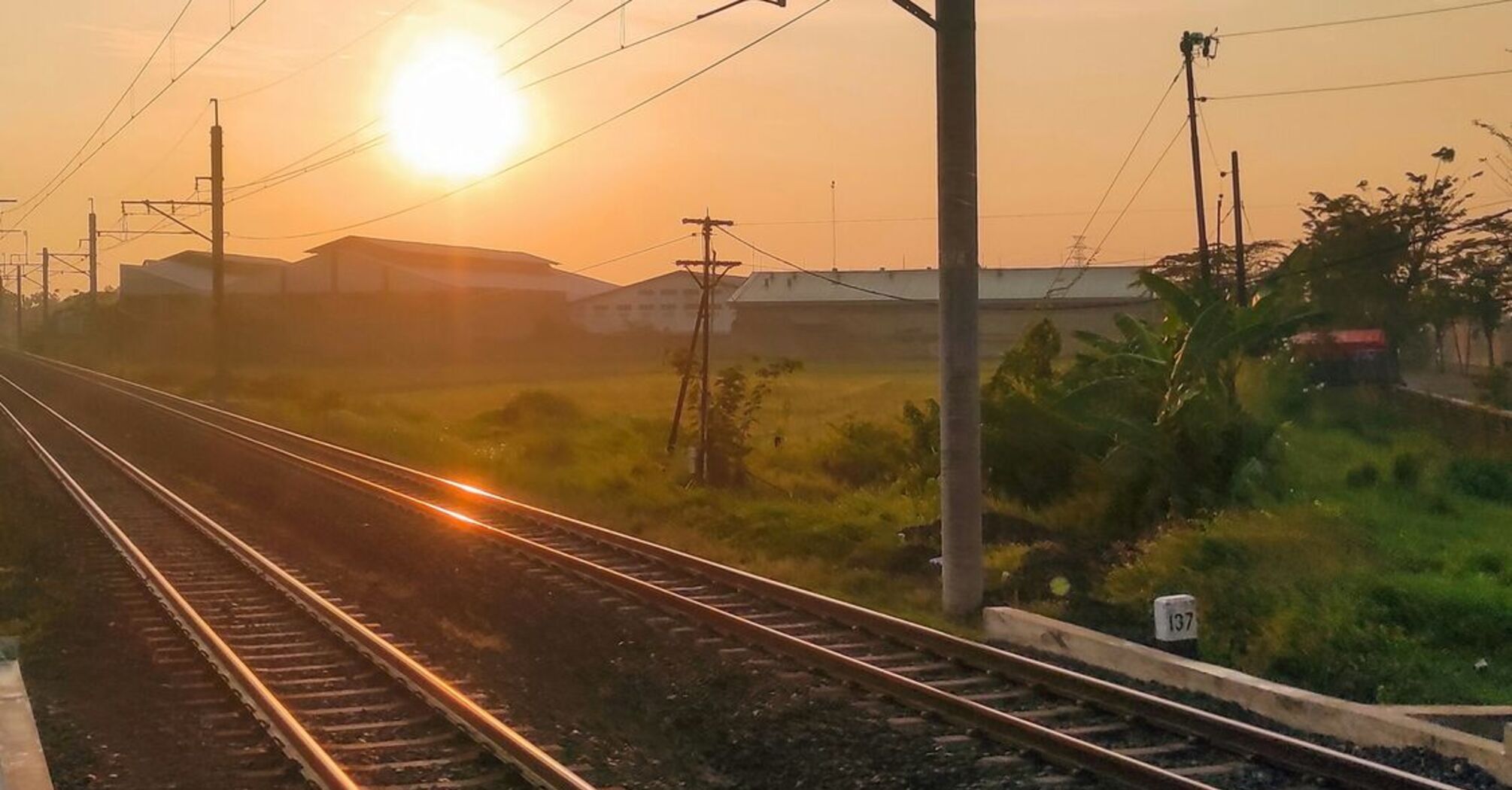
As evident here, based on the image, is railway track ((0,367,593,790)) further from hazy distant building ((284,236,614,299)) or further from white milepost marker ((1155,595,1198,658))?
hazy distant building ((284,236,614,299))

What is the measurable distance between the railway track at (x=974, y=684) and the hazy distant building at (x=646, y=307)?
84.2 meters

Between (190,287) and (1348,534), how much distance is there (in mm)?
117745

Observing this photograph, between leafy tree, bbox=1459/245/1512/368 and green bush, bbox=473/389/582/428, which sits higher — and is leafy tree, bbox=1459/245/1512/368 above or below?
above

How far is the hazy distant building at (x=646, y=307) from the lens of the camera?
104m

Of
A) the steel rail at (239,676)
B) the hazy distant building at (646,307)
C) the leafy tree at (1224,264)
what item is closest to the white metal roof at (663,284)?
the hazy distant building at (646,307)

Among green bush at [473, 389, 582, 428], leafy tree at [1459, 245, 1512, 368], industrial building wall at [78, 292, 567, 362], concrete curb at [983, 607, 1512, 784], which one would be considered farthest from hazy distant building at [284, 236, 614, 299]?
concrete curb at [983, 607, 1512, 784]

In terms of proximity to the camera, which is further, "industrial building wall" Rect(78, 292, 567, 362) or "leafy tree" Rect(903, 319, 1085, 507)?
"industrial building wall" Rect(78, 292, 567, 362)

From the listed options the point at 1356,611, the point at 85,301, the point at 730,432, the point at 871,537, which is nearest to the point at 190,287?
the point at 85,301

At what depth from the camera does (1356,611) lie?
1424 cm

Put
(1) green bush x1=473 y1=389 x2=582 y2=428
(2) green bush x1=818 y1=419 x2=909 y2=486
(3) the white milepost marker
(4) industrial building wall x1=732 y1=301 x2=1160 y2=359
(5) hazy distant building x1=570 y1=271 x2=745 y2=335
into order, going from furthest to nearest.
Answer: (5) hazy distant building x1=570 y1=271 x2=745 y2=335 → (4) industrial building wall x1=732 y1=301 x2=1160 y2=359 → (1) green bush x1=473 y1=389 x2=582 y2=428 → (2) green bush x1=818 y1=419 x2=909 y2=486 → (3) the white milepost marker

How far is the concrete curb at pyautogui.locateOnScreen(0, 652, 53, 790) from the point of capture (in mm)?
8859

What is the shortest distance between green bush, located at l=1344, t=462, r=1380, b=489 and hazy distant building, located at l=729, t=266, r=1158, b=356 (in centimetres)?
4840

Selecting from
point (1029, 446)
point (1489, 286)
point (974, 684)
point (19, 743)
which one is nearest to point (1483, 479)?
point (1029, 446)

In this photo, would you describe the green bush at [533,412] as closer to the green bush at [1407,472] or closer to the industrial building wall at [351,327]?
the green bush at [1407,472]
